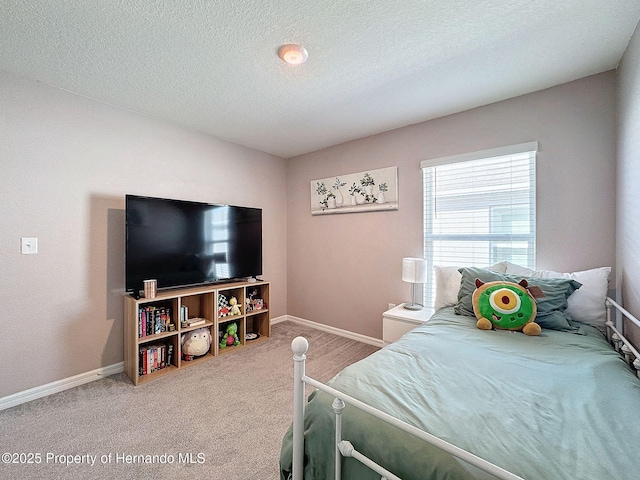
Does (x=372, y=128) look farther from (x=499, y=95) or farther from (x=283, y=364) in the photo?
(x=283, y=364)

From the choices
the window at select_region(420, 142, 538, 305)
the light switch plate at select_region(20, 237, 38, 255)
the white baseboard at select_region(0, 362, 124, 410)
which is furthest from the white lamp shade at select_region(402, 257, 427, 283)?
the light switch plate at select_region(20, 237, 38, 255)

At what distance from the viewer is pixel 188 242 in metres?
2.74

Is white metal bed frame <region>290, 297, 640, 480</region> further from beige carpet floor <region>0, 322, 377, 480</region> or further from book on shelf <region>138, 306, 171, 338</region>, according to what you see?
book on shelf <region>138, 306, 171, 338</region>

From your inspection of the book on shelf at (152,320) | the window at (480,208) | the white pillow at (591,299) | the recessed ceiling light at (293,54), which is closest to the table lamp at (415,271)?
the window at (480,208)

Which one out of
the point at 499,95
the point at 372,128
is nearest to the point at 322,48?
the point at 372,128

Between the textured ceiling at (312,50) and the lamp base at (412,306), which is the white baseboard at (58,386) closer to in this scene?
the textured ceiling at (312,50)

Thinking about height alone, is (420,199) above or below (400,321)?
above

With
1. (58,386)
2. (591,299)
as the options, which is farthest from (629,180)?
(58,386)

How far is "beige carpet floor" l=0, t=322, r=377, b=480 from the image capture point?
57.0 inches

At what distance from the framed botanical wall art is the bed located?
6.26 ft

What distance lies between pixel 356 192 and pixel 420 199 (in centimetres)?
79

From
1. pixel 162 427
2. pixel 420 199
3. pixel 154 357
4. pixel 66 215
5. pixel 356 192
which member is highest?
pixel 356 192

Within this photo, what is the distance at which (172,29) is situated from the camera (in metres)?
1.57

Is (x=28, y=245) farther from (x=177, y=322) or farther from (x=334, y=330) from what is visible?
(x=334, y=330)
